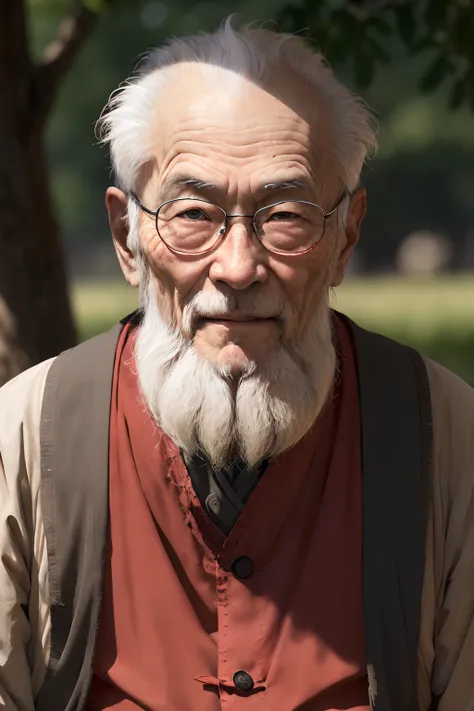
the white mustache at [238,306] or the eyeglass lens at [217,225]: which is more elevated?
the eyeglass lens at [217,225]

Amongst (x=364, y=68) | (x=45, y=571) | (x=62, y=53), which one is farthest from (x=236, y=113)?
(x=62, y=53)

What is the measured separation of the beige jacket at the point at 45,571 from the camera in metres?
2.90

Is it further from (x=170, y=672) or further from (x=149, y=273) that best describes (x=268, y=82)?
(x=170, y=672)

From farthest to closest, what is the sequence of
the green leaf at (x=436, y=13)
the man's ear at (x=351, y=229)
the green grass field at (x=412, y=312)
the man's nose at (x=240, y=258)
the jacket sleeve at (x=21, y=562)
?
the green grass field at (x=412, y=312) < the green leaf at (x=436, y=13) < the man's ear at (x=351, y=229) < the jacket sleeve at (x=21, y=562) < the man's nose at (x=240, y=258)

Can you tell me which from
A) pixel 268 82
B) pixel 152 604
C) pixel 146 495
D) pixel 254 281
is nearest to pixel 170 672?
pixel 152 604

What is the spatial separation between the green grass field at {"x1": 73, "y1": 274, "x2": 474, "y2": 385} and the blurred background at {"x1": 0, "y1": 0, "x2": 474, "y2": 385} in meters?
0.04

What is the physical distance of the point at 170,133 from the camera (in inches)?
114

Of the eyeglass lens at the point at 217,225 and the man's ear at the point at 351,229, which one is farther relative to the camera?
the man's ear at the point at 351,229

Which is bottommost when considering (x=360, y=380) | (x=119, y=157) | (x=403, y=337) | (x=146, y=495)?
(x=403, y=337)

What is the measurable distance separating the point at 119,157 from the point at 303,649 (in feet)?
4.30

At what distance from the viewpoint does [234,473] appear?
3031 mm

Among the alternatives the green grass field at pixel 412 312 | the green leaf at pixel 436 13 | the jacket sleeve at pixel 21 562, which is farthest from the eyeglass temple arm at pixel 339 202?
the green grass field at pixel 412 312

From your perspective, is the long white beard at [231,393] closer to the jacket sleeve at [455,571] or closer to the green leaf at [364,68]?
the jacket sleeve at [455,571]

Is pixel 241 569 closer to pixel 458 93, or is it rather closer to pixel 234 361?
pixel 234 361
